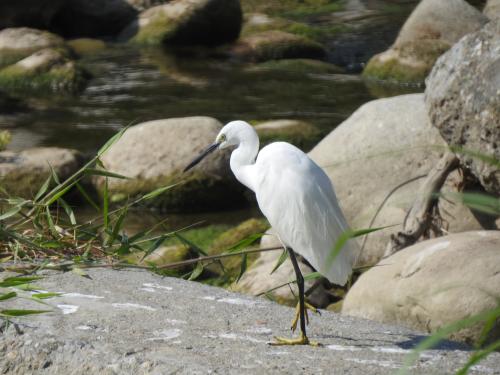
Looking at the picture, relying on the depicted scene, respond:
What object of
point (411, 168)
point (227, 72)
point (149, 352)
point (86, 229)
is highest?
point (149, 352)

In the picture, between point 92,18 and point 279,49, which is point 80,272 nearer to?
point 279,49

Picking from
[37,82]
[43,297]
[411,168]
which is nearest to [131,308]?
[43,297]

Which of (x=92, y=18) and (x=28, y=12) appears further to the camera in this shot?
(x=92, y=18)

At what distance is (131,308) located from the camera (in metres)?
3.51

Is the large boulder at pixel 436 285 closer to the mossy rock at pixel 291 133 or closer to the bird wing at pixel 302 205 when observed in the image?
the bird wing at pixel 302 205

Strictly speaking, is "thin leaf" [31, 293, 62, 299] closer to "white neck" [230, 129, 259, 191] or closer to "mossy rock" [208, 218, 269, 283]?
"white neck" [230, 129, 259, 191]

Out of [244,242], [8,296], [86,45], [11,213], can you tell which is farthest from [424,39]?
[8,296]

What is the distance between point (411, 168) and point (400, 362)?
3.92 m

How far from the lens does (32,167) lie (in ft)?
28.3

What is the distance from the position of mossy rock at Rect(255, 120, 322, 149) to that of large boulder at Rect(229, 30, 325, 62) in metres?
6.09

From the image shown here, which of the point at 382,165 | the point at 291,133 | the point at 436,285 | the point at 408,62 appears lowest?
the point at 408,62

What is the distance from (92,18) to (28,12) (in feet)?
4.09

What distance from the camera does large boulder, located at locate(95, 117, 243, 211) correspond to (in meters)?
8.48

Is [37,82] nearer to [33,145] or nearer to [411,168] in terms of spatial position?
[33,145]
